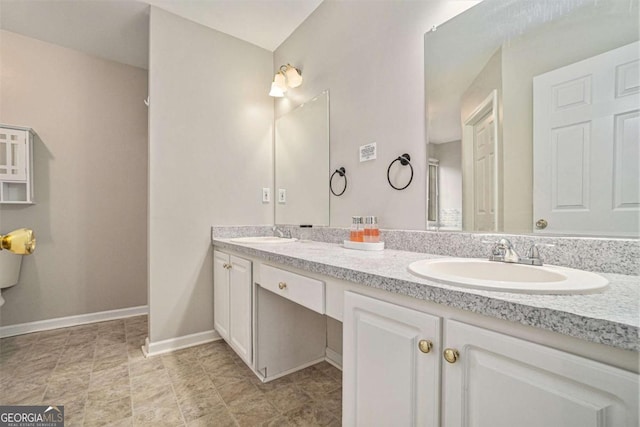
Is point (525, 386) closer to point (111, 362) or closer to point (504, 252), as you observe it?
point (504, 252)

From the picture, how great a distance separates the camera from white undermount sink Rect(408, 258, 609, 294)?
0.61m

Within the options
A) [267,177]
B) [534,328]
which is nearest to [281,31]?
[267,177]

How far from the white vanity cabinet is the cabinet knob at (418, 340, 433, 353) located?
1112 mm

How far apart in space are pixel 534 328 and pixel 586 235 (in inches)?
22.8

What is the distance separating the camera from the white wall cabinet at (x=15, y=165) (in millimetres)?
2199

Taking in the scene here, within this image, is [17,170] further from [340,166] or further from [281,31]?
[340,166]

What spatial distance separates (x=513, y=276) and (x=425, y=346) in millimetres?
462

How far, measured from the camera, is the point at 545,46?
3.30 feet

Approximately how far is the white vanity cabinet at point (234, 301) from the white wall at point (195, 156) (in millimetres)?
162

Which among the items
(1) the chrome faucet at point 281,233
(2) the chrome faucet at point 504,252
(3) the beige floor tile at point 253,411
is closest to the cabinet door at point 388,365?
(2) the chrome faucet at point 504,252

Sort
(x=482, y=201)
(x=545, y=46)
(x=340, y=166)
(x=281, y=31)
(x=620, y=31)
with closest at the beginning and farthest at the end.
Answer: (x=620, y=31) → (x=545, y=46) → (x=482, y=201) → (x=340, y=166) → (x=281, y=31)

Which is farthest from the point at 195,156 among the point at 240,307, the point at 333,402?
the point at 333,402

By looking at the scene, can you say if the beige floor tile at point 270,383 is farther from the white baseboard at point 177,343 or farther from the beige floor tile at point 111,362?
the beige floor tile at point 111,362

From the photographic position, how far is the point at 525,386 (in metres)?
0.55
